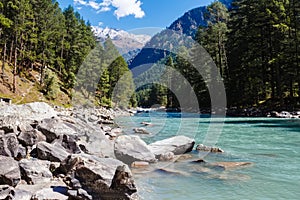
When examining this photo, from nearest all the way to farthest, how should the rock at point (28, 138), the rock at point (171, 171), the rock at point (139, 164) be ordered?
1. the rock at point (171, 171)
2. the rock at point (28, 138)
3. the rock at point (139, 164)

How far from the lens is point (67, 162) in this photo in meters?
6.86

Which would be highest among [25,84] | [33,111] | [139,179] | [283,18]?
[283,18]

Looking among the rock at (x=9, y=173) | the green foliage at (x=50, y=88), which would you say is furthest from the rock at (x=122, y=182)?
the green foliage at (x=50, y=88)

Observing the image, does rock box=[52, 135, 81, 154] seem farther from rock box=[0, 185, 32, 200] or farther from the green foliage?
the green foliage

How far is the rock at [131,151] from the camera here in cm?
969

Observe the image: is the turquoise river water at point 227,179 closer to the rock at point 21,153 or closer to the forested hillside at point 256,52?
the rock at point 21,153

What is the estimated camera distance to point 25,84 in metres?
35.2

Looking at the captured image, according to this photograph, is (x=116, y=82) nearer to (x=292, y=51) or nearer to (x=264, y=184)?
(x=292, y=51)

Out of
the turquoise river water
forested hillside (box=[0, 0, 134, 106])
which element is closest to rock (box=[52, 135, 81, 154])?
the turquoise river water

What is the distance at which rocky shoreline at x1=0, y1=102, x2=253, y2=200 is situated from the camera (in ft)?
18.3

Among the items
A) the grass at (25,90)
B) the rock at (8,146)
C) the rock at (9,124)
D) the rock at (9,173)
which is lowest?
the rock at (9,173)

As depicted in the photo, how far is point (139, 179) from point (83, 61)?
47.6 metres

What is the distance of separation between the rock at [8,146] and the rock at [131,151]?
344 centimetres

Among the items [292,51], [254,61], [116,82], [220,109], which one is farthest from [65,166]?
[116,82]
